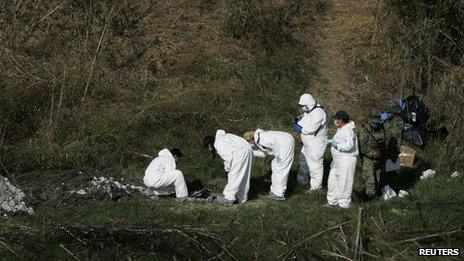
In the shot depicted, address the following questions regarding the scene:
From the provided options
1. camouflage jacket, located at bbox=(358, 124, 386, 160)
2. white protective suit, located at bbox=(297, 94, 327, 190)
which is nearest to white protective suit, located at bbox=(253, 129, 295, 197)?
white protective suit, located at bbox=(297, 94, 327, 190)

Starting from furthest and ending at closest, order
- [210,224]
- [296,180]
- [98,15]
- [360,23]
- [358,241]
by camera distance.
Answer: [360,23], [98,15], [296,180], [210,224], [358,241]

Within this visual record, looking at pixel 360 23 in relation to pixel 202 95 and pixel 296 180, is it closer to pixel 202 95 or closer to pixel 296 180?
pixel 202 95

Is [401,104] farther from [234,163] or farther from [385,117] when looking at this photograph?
[234,163]

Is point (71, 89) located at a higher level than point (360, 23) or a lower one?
lower

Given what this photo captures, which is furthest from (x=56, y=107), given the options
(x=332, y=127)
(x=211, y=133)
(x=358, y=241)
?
(x=358, y=241)

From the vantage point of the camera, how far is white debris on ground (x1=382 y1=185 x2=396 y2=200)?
12.3 metres

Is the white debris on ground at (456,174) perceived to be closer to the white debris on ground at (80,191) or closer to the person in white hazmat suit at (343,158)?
the person in white hazmat suit at (343,158)

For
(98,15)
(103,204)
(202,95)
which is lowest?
(103,204)

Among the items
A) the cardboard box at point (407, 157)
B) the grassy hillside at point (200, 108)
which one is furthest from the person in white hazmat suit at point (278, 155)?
the cardboard box at point (407, 157)

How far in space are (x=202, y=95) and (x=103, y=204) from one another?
4568 mm

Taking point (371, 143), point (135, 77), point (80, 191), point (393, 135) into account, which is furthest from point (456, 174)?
point (135, 77)

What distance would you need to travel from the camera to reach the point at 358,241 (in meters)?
8.55

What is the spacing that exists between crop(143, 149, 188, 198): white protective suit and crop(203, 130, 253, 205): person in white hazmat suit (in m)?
0.65

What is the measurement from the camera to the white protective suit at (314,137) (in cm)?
1274
